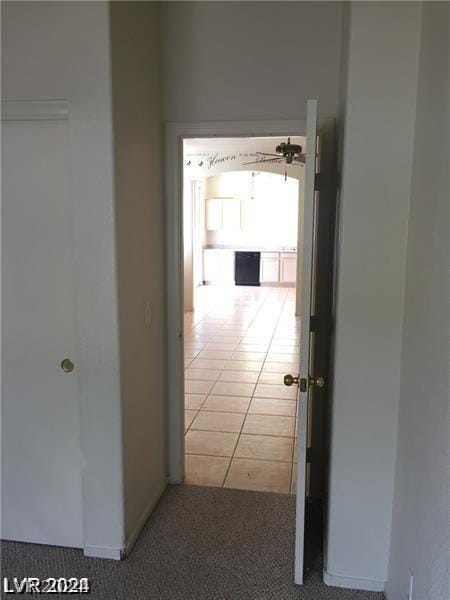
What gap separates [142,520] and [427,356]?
1.77 meters

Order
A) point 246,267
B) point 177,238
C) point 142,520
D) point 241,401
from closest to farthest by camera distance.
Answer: point 142,520, point 177,238, point 241,401, point 246,267

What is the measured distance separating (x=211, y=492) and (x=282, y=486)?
17.0 inches

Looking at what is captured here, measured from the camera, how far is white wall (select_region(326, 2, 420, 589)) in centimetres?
195

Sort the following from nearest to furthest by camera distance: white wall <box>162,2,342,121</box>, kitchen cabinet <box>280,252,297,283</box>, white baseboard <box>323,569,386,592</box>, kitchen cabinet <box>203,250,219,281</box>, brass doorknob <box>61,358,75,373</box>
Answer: white baseboard <box>323,569,386,592</box>
brass doorknob <box>61,358,75,373</box>
white wall <box>162,2,342,121</box>
kitchen cabinet <box>280,252,297,283</box>
kitchen cabinet <box>203,250,219,281</box>

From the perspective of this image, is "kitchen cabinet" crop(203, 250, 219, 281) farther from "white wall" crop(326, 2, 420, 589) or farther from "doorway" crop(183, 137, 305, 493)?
"white wall" crop(326, 2, 420, 589)

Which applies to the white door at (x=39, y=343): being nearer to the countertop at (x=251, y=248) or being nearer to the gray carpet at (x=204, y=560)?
the gray carpet at (x=204, y=560)

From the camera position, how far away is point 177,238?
2.95 m

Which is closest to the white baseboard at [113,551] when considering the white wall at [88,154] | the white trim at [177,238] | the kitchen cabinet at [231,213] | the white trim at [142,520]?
the white trim at [142,520]

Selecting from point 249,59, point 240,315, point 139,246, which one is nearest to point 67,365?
point 139,246

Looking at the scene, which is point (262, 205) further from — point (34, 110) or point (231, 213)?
point (34, 110)

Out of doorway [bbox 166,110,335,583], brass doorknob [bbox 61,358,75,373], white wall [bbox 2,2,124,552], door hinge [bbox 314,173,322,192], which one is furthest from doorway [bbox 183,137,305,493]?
door hinge [bbox 314,173,322,192]

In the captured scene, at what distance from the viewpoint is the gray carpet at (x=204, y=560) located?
7.30 feet

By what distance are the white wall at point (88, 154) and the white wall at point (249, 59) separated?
77 centimetres

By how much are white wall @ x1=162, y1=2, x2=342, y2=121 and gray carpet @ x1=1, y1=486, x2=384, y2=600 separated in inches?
84.6
